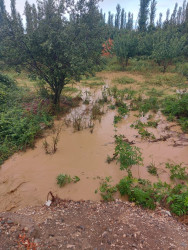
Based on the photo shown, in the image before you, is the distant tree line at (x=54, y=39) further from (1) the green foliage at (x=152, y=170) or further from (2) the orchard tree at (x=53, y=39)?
(1) the green foliage at (x=152, y=170)

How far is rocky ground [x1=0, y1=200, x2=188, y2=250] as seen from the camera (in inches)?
95.1

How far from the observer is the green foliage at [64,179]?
387 centimetres

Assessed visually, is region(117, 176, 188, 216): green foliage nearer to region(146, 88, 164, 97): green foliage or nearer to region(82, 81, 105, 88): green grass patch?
region(146, 88, 164, 97): green foliage

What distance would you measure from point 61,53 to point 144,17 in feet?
80.7

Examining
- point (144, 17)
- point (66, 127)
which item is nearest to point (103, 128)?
point (66, 127)

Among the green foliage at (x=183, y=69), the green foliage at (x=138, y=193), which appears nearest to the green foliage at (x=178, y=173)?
the green foliage at (x=138, y=193)

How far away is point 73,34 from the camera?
6.07 metres

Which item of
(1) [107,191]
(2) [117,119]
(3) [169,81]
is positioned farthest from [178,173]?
(3) [169,81]

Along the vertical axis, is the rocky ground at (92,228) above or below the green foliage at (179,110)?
below

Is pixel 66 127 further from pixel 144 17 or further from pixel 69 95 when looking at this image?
pixel 144 17

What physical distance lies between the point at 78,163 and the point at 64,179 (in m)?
0.72

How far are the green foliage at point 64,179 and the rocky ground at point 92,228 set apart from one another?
610mm

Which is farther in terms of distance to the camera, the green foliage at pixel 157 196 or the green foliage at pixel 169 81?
the green foliage at pixel 169 81

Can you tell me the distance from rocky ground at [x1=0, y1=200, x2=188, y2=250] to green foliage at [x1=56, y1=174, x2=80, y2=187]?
61 cm
